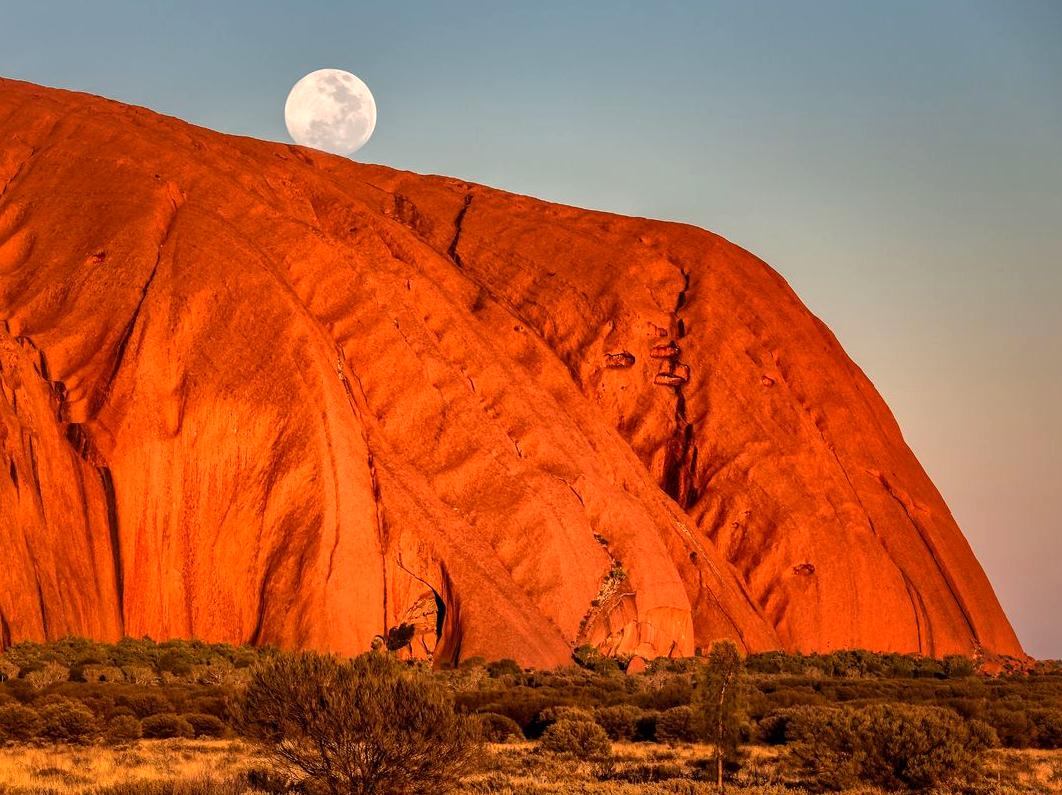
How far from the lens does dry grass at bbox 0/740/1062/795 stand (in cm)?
2081

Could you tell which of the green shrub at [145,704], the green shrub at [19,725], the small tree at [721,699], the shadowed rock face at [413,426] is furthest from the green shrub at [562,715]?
the shadowed rock face at [413,426]

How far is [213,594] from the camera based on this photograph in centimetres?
4897

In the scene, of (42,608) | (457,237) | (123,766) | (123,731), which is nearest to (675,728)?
(123,731)

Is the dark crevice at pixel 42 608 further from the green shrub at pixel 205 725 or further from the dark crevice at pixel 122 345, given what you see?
the green shrub at pixel 205 725

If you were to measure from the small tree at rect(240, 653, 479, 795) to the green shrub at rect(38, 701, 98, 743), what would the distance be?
9177mm

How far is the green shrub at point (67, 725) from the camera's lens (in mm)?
27500

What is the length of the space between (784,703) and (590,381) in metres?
36.0

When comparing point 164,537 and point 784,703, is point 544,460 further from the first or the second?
point 784,703

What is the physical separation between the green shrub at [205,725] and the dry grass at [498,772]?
1360mm

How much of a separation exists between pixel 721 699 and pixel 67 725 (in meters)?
13.3

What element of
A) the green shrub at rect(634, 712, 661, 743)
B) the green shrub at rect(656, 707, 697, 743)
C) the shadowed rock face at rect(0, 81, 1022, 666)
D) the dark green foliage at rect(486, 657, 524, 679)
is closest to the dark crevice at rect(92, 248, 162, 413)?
the shadowed rock face at rect(0, 81, 1022, 666)

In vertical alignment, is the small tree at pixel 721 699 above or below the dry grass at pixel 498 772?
above

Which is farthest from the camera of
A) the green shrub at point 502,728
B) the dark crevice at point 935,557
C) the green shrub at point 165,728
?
the dark crevice at point 935,557

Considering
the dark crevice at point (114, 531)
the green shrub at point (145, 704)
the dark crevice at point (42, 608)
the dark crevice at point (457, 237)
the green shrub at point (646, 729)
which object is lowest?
the green shrub at point (145, 704)
